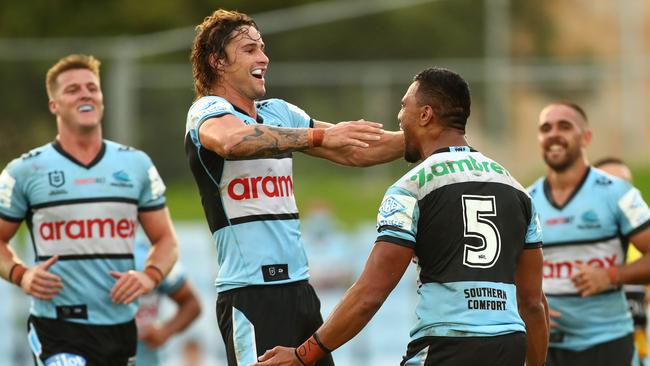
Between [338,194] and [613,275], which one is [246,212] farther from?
[338,194]

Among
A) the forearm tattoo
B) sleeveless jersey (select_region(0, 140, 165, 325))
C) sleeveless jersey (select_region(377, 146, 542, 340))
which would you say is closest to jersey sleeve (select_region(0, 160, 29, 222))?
sleeveless jersey (select_region(0, 140, 165, 325))

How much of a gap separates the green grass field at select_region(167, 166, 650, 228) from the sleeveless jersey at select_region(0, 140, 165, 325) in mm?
9987

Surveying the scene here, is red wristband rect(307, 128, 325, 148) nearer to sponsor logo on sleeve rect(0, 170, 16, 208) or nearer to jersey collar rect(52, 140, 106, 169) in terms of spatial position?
jersey collar rect(52, 140, 106, 169)

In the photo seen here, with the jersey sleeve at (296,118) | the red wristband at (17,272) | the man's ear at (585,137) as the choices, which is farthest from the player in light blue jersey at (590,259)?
the red wristband at (17,272)

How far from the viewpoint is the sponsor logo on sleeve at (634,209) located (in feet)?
28.6

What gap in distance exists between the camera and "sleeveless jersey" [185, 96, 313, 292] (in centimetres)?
677

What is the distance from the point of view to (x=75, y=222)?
8336 mm

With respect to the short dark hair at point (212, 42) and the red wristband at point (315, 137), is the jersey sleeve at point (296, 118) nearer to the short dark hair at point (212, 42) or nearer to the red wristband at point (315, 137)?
the short dark hair at point (212, 42)

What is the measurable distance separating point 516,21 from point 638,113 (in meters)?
2.47

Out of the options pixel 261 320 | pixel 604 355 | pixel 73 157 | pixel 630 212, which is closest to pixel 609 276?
pixel 630 212

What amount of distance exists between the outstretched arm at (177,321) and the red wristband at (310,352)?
158 inches

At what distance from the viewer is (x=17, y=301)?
14.9 metres

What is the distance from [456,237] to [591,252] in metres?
2.98

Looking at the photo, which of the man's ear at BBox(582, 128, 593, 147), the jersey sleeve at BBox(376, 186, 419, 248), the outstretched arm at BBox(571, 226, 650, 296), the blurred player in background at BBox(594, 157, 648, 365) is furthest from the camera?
the blurred player in background at BBox(594, 157, 648, 365)
